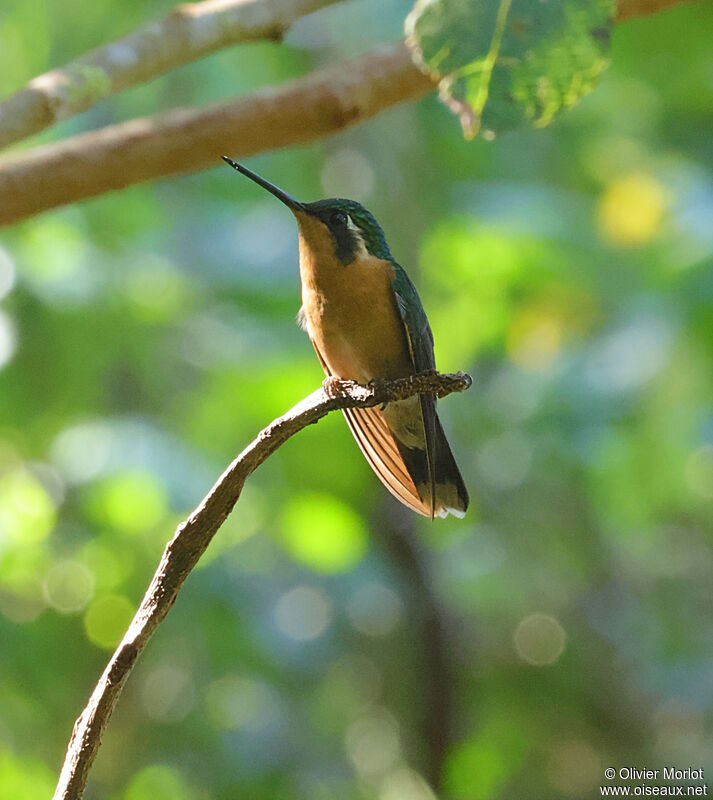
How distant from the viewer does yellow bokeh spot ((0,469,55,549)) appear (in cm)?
639

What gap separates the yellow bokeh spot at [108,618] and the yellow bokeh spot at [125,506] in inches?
16.7

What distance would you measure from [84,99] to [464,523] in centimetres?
499

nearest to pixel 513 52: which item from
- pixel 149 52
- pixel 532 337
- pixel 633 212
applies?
pixel 149 52

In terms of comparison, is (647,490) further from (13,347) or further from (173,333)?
(13,347)

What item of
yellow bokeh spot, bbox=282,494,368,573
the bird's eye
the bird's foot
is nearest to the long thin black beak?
the bird's eye

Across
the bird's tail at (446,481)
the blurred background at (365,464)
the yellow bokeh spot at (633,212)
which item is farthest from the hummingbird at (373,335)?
the yellow bokeh spot at (633,212)

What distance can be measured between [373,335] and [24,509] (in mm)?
3436

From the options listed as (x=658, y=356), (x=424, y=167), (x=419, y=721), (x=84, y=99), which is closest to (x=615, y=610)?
(x=419, y=721)

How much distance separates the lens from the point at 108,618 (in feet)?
20.9

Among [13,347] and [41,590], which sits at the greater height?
[13,347]

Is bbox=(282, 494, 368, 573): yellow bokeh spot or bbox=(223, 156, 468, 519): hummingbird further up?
bbox=(282, 494, 368, 573): yellow bokeh spot

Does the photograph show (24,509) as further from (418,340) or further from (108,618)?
(418,340)

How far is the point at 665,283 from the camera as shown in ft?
19.3

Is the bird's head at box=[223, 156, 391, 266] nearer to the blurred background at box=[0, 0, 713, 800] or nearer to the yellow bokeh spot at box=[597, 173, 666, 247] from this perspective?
the blurred background at box=[0, 0, 713, 800]
